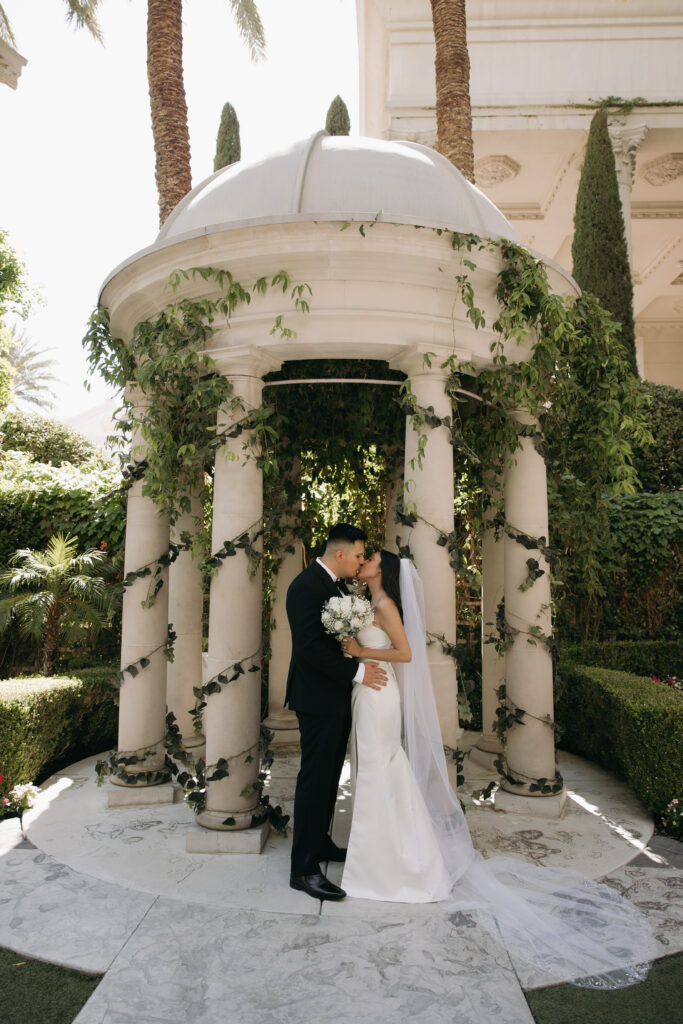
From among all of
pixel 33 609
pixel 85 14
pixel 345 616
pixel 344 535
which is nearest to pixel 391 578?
pixel 344 535

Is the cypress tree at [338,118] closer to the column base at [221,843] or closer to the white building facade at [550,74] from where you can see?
the white building facade at [550,74]

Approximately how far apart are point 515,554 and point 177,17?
34.8ft

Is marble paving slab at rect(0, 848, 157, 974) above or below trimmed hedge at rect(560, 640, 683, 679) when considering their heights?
below

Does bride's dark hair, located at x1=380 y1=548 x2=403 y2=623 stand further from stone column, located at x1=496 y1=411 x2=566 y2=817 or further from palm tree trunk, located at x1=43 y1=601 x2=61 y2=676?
palm tree trunk, located at x1=43 y1=601 x2=61 y2=676

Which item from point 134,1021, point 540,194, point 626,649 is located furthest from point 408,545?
point 540,194

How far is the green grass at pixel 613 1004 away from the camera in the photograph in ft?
10.7

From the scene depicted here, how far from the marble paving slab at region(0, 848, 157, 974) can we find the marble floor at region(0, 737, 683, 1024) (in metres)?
0.01

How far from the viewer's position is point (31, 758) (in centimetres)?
655

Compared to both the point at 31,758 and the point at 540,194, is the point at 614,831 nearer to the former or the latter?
the point at 31,758

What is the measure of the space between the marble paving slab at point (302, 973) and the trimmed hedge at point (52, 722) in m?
2.74

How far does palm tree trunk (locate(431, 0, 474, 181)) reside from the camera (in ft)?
37.8

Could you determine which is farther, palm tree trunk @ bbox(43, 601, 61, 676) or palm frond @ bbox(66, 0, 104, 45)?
palm frond @ bbox(66, 0, 104, 45)

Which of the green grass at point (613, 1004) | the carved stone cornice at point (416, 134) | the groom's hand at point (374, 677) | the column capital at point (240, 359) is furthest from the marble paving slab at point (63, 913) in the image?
the carved stone cornice at point (416, 134)

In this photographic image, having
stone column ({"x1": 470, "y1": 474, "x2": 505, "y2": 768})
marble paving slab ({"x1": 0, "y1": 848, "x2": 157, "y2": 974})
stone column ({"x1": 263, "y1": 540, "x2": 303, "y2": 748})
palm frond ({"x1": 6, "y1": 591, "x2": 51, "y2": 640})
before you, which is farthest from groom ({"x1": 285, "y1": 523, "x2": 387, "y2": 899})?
palm frond ({"x1": 6, "y1": 591, "x2": 51, "y2": 640})
